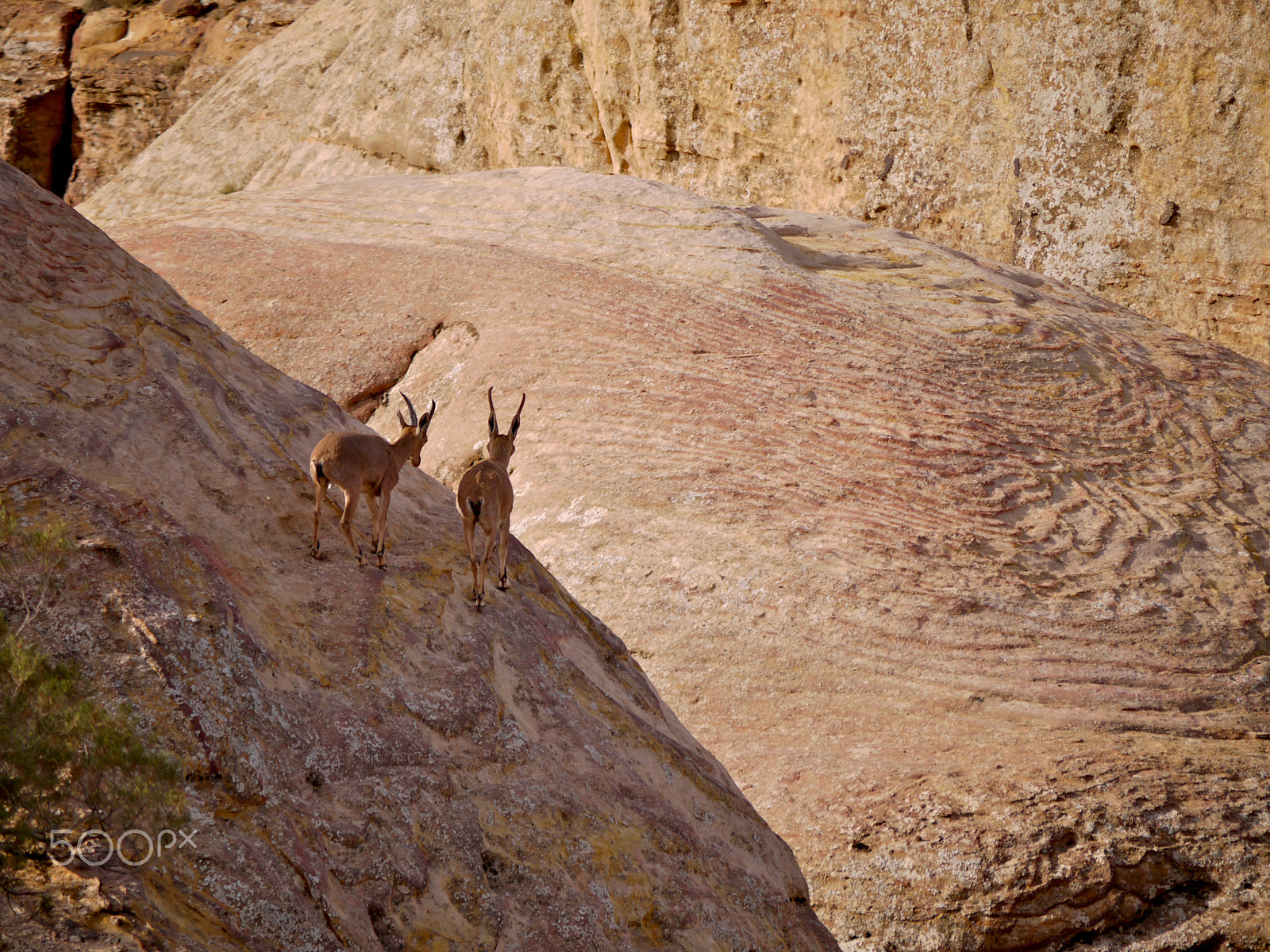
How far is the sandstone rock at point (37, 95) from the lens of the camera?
21531mm

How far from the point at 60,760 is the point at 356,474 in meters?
1.58

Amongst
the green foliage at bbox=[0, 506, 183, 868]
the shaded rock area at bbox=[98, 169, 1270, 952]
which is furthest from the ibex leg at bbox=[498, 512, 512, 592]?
the shaded rock area at bbox=[98, 169, 1270, 952]

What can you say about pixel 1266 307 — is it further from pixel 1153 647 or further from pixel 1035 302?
pixel 1153 647

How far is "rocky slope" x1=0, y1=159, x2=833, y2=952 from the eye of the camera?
3229 mm

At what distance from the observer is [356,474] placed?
429 centimetres

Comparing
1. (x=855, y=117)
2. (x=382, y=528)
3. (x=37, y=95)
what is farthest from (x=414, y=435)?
(x=37, y=95)

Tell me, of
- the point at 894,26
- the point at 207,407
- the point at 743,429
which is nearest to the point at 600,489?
the point at 743,429

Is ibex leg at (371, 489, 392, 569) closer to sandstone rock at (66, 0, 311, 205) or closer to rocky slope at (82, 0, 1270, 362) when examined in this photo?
rocky slope at (82, 0, 1270, 362)

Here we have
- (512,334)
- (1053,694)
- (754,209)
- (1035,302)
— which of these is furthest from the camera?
(754,209)

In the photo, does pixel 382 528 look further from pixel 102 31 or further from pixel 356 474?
pixel 102 31

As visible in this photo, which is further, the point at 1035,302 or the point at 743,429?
the point at 1035,302

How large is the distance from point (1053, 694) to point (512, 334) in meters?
4.68

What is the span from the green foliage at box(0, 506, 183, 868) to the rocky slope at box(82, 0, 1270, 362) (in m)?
11.9

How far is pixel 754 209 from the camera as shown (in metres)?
11.4
